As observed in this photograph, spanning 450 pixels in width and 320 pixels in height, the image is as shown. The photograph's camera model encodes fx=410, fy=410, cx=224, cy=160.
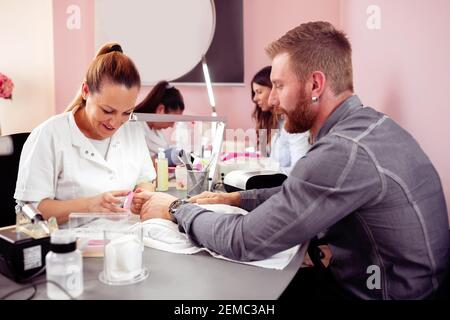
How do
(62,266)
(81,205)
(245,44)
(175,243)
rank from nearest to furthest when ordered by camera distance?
(62,266) → (175,243) → (81,205) → (245,44)

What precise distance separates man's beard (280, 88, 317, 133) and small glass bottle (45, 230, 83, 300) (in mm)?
716

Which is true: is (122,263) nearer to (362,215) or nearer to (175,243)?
(175,243)

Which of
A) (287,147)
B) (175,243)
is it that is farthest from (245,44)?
(175,243)

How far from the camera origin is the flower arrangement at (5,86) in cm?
320

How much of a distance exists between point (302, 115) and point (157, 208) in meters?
0.51

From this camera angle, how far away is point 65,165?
136cm

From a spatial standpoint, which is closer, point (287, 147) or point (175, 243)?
point (175, 243)

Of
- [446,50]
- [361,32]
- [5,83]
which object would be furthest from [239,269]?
[5,83]

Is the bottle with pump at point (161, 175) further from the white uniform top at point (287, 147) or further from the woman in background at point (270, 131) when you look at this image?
the woman in background at point (270, 131)

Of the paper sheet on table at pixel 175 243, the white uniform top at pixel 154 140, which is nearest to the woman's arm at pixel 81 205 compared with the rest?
the paper sheet on table at pixel 175 243

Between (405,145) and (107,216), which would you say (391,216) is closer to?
(405,145)

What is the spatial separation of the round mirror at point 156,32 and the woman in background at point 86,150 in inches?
68.6

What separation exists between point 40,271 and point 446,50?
1242 millimetres

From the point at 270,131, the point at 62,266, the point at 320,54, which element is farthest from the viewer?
the point at 270,131
